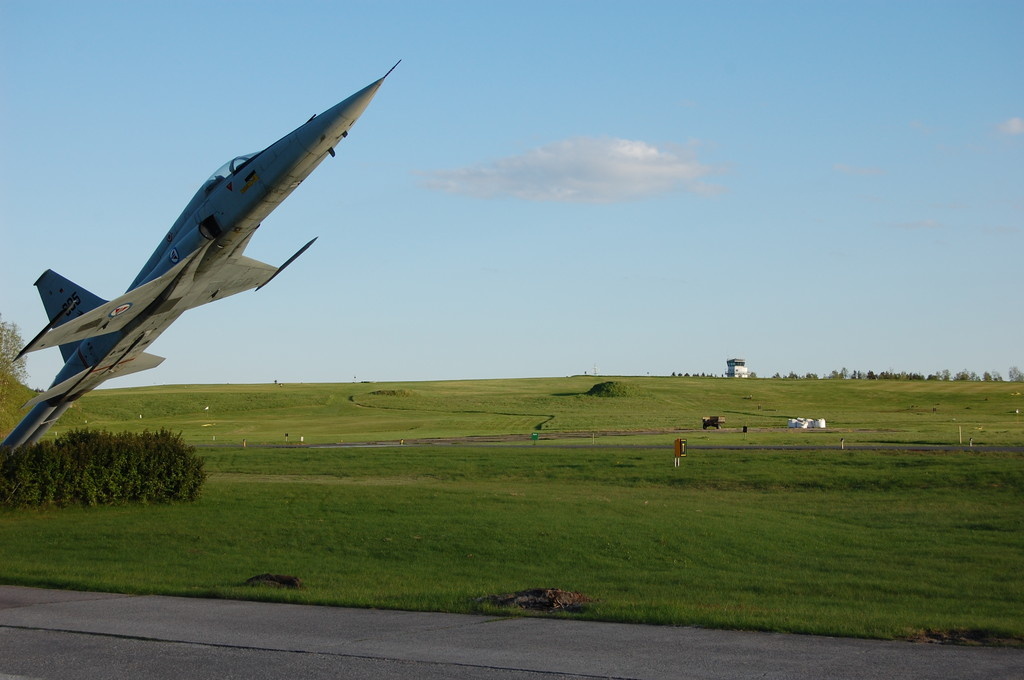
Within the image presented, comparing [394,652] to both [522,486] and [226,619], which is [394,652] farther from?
[522,486]

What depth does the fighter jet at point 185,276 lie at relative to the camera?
21.0m

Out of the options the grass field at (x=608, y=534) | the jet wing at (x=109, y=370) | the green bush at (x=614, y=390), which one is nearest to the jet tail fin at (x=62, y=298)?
the jet wing at (x=109, y=370)

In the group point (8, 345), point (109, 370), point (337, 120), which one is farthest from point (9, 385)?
point (337, 120)

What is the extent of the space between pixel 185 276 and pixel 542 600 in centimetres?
1522

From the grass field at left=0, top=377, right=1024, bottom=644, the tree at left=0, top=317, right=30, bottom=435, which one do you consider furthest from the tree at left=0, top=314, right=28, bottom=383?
the grass field at left=0, top=377, right=1024, bottom=644

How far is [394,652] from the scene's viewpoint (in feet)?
30.1

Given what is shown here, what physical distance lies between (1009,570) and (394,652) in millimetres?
14575

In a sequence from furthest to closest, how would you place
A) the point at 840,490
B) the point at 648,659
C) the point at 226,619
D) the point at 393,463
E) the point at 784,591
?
the point at 393,463
the point at 840,490
the point at 784,591
the point at 226,619
the point at 648,659

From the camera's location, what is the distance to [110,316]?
2278 centimetres

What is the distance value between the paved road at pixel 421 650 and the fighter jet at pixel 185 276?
38.8 ft

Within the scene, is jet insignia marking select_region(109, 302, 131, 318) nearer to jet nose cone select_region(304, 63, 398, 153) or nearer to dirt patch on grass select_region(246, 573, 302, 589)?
jet nose cone select_region(304, 63, 398, 153)

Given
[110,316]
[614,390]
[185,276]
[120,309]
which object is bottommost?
[614,390]

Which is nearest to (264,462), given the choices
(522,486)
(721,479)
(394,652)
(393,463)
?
(393,463)

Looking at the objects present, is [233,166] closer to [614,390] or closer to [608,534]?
[608,534]
